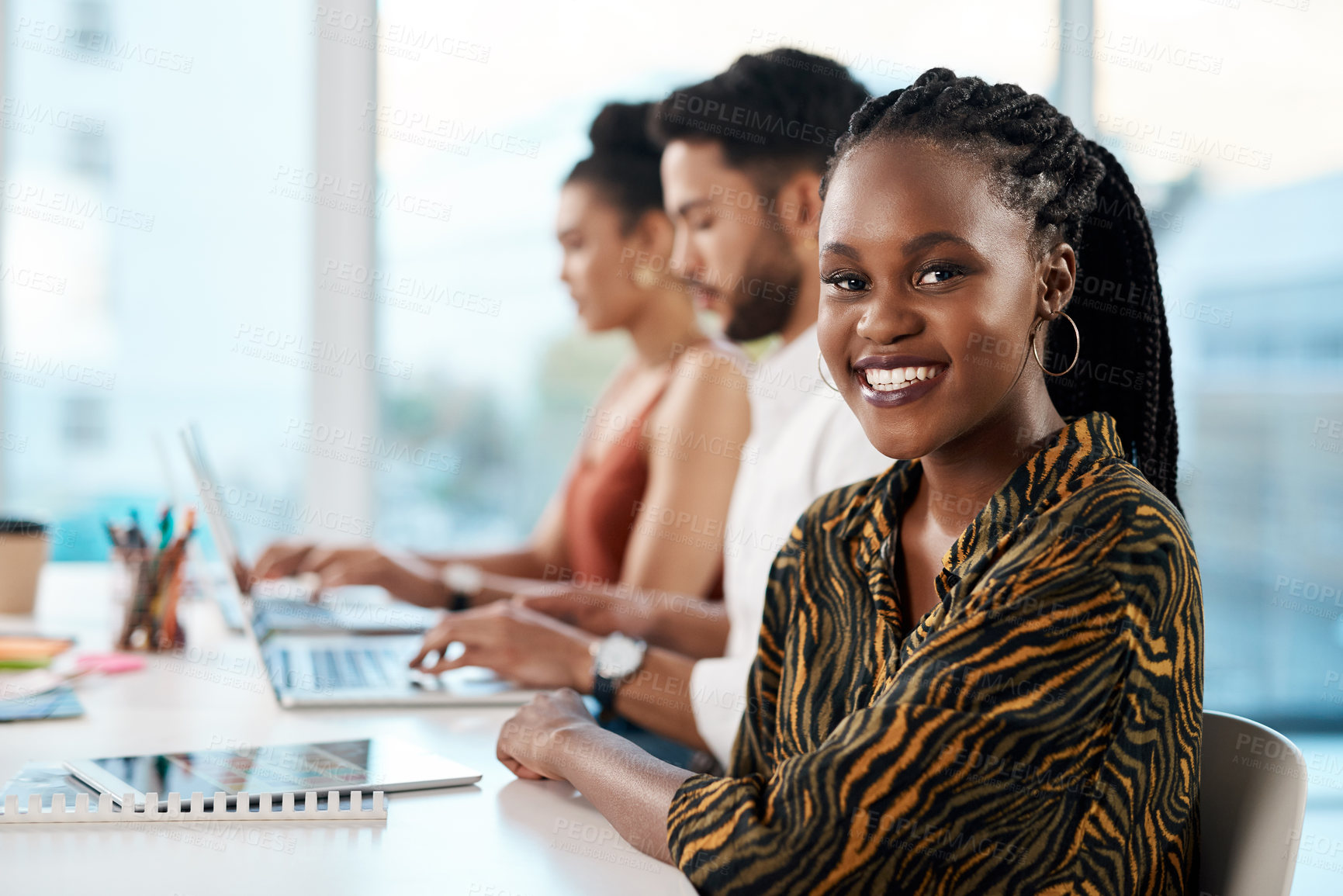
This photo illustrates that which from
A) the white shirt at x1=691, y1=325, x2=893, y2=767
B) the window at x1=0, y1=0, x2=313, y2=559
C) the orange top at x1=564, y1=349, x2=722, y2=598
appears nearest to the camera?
the white shirt at x1=691, y1=325, x2=893, y2=767

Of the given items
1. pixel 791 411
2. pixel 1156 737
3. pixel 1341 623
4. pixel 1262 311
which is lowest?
pixel 1341 623

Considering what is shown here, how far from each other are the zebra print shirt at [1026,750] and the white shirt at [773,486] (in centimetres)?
41

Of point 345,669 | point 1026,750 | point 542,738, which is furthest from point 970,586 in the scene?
point 345,669

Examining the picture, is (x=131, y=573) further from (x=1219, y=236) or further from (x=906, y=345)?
(x=1219, y=236)

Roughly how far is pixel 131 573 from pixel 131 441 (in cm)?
166

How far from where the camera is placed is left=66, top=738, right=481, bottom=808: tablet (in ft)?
3.12

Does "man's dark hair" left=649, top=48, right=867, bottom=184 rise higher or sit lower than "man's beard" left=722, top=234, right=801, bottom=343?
higher

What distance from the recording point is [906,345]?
0.92 meters

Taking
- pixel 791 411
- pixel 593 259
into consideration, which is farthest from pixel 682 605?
pixel 593 259

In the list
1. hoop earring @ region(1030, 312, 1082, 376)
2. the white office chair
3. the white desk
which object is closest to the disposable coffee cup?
the white desk

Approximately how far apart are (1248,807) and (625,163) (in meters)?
1.80

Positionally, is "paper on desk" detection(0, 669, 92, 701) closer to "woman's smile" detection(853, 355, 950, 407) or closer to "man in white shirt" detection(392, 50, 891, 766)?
"man in white shirt" detection(392, 50, 891, 766)

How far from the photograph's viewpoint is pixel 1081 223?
991mm

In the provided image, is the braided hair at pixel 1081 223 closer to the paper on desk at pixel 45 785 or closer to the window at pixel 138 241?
the paper on desk at pixel 45 785
